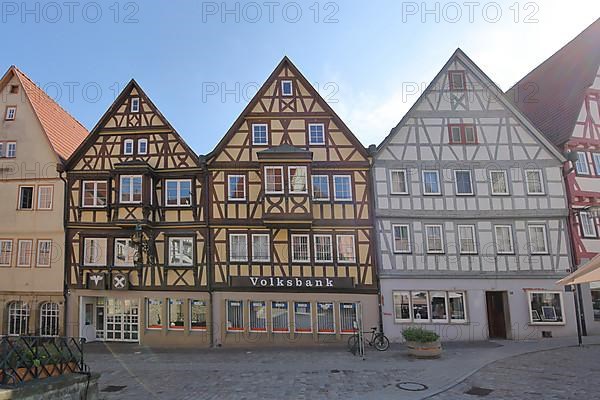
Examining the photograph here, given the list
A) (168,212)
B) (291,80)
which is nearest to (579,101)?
(291,80)

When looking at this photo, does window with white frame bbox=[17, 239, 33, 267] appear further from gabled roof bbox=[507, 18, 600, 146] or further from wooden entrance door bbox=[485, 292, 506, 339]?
gabled roof bbox=[507, 18, 600, 146]

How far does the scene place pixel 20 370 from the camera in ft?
23.3

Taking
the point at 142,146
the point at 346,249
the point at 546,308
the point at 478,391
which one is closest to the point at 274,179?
the point at 346,249

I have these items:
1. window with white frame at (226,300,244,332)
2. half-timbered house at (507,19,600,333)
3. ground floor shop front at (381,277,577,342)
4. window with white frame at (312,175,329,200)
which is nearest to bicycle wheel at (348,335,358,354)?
ground floor shop front at (381,277,577,342)

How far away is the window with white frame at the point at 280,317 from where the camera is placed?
17844 millimetres

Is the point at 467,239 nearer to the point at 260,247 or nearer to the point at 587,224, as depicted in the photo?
the point at 587,224

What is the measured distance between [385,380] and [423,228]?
8.90 m

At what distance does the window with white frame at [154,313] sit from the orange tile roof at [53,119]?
28.2 feet

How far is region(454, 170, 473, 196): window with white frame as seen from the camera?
742 inches

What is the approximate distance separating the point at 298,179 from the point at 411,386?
10.0 metres

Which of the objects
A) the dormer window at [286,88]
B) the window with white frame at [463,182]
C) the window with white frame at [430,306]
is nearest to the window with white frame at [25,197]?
the dormer window at [286,88]

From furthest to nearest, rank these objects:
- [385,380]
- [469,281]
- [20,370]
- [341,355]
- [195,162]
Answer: [195,162] < [469,281] < [341,355] < [385,380] < [20,370]

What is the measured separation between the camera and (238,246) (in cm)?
1848

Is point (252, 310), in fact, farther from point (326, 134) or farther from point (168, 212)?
point (326, 134)
